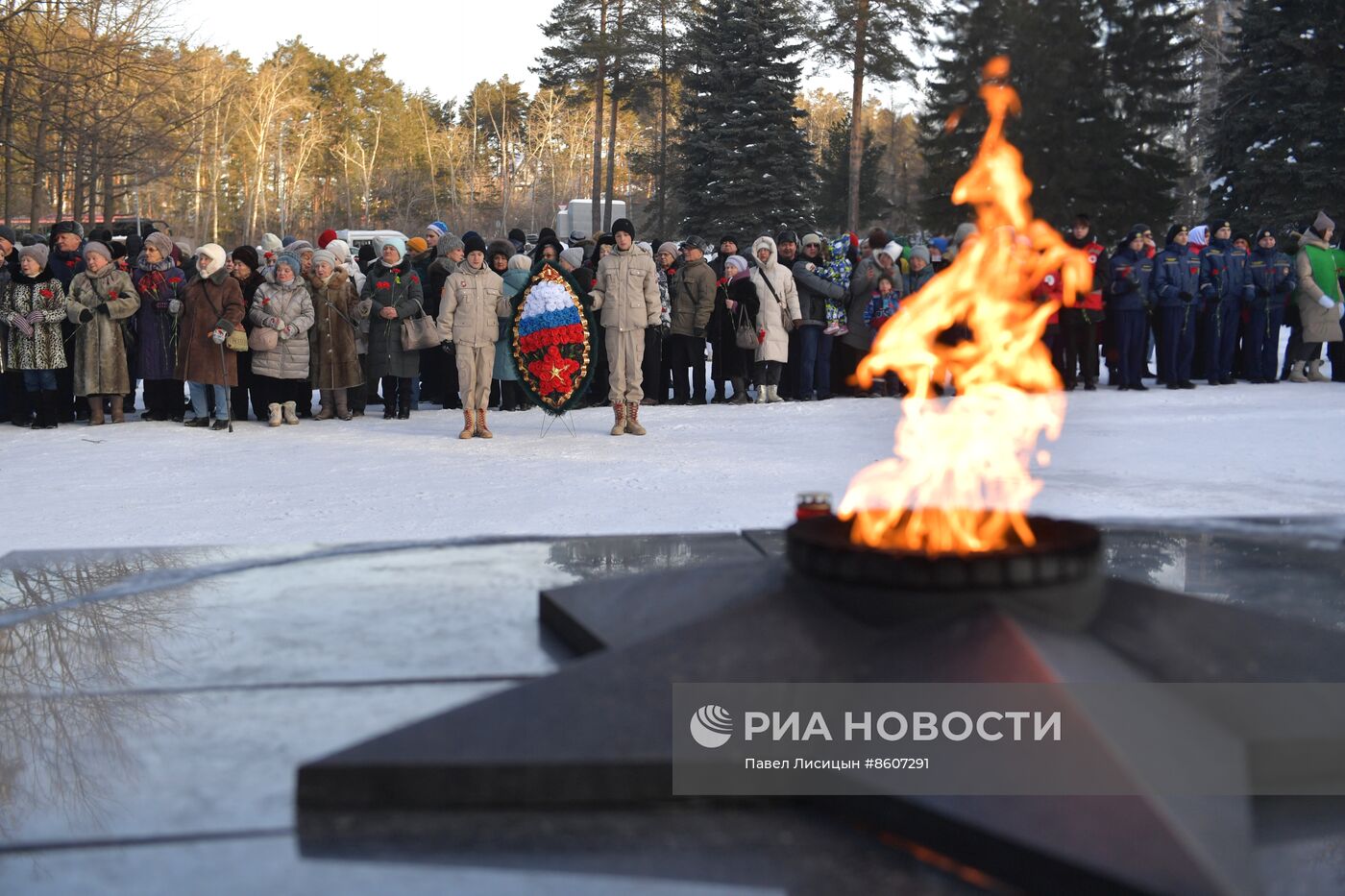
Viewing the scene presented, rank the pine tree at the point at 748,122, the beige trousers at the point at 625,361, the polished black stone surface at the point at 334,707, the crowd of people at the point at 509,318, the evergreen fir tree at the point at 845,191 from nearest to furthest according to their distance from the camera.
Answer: the polished black stone surface at the point at 334,707 < the beige trousers at the point at 625,361 < the crowd of people at the point at 509,318 < the pine tree at the point at 748,122 < the evergreen fir tree at the point at 845,191

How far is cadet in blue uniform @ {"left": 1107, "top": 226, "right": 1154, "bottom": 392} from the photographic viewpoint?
590 inches

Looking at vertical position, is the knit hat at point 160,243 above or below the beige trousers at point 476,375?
above

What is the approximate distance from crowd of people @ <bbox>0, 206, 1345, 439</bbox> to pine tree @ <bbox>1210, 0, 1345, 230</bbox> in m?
13.7

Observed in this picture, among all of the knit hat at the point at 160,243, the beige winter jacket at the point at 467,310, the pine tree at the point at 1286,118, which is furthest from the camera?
the pine tree at the point at 1286,118

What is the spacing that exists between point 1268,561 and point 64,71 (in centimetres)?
2082

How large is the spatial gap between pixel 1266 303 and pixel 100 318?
1297 cm

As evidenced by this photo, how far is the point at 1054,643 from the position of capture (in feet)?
11.0

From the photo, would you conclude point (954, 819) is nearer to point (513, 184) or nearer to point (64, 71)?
point (64, 71)

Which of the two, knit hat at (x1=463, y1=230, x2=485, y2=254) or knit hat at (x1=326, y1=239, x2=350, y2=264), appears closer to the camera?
knit hat at (x1=463, y1=230, x2=485, y2=254)

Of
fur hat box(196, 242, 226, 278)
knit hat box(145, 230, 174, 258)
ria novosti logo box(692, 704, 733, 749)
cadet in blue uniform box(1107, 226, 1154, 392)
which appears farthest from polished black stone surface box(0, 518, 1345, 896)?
cadet in blue uniform box(1107, 226, 1154, 392)

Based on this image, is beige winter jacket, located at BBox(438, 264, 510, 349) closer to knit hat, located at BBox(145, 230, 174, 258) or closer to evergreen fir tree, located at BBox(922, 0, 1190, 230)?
knit hat, located at BBox(145, 230, 174, 258)

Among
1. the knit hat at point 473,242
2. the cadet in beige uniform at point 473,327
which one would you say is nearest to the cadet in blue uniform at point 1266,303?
the knit hat at point 473,242

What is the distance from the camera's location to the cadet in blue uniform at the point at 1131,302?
49.2 ft

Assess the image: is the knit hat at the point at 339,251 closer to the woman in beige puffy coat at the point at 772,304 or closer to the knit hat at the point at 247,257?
the knit hat at the point at 247,257
